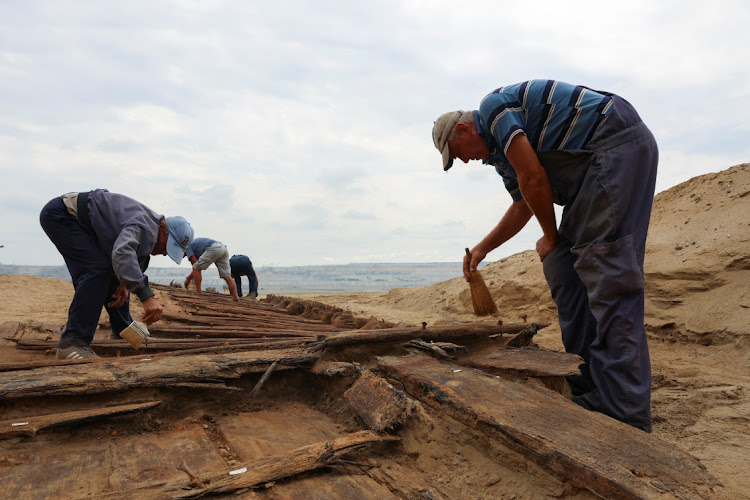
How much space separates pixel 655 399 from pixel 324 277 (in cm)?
3700

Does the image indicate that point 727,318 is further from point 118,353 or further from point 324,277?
point 324,277

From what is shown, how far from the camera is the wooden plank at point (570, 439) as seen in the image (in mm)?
1240

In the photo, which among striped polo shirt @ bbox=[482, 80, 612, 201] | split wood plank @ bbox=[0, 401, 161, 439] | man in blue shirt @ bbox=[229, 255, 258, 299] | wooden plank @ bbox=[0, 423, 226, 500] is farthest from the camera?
man in blue shirt @ bbox=[229, 255, 258, 299]

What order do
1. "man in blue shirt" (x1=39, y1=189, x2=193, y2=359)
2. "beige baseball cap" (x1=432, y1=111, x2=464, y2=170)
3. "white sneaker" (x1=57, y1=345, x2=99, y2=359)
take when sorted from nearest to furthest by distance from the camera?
"beige baseball cap" (x1=432, y1=111, x2=464, y2=170) → "white sneaker" (x1=57, y1=345, x2=99, y2=359) → "man in blue shirt" (x1=39, y1=189, x2=193, y2=359)

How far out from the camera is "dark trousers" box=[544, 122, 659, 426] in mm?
2113

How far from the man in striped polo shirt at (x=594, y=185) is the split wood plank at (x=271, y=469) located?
1.16 m

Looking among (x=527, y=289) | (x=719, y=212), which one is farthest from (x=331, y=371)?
(x=719, y=212)

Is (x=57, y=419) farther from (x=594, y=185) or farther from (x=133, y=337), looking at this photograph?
(x=594, y=185)

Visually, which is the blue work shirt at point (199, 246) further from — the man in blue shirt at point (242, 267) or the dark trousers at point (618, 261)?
the dark trousers at point (618, 261)

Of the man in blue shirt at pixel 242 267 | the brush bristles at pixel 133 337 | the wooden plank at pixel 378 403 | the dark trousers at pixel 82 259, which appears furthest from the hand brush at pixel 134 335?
the man in blue shirt at pixel 242 267

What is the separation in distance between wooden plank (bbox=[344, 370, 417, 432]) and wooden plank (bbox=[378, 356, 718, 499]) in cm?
15

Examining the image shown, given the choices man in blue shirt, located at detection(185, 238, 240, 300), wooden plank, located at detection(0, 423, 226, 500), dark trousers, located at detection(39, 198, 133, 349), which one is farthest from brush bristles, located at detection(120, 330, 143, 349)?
man in blue shirt, located at detection(185, 238, 240, 300)

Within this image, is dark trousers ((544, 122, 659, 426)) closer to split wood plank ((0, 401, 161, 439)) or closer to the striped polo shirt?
the striped polo shirt

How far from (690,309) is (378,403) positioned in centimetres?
461
